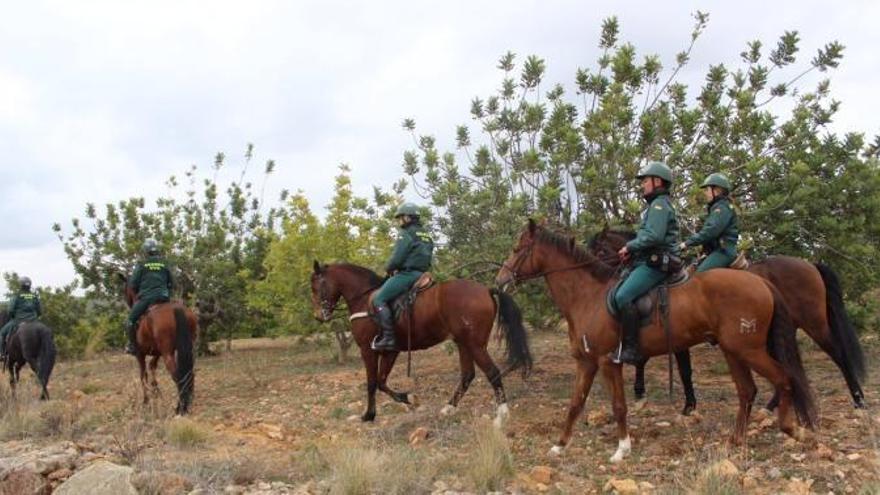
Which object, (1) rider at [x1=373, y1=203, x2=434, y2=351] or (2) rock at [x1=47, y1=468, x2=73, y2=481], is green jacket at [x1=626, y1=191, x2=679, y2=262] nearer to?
(1) rider at [x1=373, y1=203, x2=434, y2=351]

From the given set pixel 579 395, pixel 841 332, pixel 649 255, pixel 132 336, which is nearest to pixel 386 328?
pixel 579 395

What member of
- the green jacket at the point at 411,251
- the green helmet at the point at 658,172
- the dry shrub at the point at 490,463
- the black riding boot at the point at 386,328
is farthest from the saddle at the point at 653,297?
the black riding boot at the point at 386,328

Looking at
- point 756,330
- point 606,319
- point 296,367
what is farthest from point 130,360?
point 756,330

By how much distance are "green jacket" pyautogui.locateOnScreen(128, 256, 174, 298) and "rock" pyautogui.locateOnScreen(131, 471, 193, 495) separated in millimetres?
5400

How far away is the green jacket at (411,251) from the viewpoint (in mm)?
9500

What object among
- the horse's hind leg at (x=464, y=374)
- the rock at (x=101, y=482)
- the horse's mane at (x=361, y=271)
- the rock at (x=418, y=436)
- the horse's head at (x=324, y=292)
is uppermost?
the horse's mane at (x=361, y=271)

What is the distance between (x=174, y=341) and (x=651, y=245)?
7.45m

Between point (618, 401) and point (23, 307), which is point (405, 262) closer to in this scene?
point (618, 401)

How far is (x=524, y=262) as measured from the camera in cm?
812

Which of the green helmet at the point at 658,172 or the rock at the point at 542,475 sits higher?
the green helmet at the point at 658,172

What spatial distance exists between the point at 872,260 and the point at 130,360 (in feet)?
60.2

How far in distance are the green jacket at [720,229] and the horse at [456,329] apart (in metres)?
2.68

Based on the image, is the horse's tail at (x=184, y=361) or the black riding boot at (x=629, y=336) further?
the horse's tail at (x=184, y=361)

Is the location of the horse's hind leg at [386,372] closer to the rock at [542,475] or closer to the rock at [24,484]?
the rock at [542,475]
